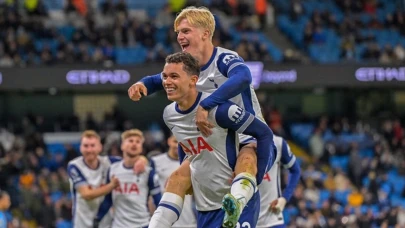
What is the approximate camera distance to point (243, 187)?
313 inches

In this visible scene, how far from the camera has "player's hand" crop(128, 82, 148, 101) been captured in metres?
8.56

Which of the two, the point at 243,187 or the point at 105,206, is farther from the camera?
the point at 105,206

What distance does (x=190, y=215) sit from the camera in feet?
41.4

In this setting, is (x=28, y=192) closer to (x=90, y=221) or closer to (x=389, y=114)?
(x=90, y=221)

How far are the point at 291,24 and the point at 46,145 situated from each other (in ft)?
30.8

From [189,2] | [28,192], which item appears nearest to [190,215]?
[28,192]

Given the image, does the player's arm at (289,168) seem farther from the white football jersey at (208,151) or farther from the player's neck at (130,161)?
the white football jersey at (208,151)

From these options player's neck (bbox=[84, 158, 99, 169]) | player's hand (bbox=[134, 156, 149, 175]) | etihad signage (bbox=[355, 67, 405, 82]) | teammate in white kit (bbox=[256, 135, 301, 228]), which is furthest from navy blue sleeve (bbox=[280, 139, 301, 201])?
etihad signage (bbox=[355, 67, 405, 82])

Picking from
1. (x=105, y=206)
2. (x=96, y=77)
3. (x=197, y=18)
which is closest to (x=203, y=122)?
(x=197, y=18)

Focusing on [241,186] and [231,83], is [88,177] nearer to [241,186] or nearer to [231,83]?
[231,83]

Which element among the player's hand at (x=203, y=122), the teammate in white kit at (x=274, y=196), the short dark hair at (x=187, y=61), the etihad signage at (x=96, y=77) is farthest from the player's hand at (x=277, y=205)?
the etihad signage at (x=96, y=77)

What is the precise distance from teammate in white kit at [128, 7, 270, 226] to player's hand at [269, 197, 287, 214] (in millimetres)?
2138

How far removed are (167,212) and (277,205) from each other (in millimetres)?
2830

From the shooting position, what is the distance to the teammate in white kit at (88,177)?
1202 centimetres
